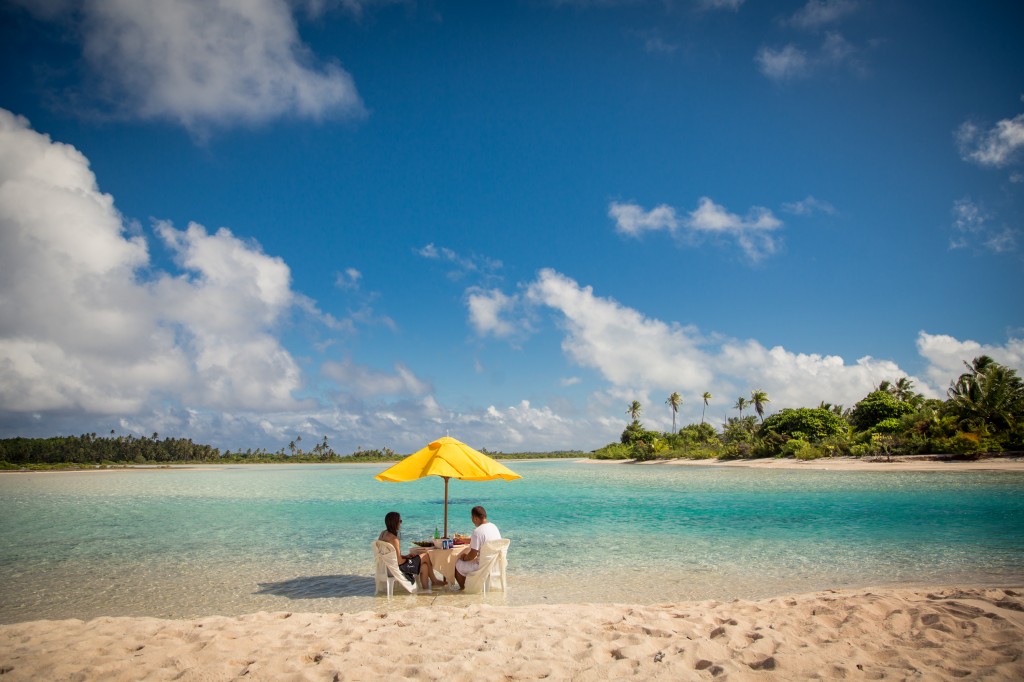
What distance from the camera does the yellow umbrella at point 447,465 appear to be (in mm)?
8570

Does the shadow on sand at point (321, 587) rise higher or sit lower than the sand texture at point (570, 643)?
lower

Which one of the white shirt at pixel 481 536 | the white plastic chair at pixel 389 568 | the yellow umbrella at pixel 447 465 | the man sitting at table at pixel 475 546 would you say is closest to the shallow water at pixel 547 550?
the white plastic chair at pixel 389 568

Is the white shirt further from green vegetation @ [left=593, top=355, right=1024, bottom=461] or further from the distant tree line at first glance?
the distant tree line

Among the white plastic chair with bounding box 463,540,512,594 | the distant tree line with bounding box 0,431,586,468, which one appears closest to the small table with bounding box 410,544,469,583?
the white plastic chair with bounding box 463,540,512,594

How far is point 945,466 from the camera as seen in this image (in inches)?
1393

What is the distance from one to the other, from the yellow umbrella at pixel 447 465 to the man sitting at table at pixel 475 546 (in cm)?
55

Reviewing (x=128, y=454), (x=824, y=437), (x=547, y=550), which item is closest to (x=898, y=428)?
(x=824, y=437)

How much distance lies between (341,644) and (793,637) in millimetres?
4652

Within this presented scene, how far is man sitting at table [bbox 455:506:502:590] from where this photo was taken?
8719 mm

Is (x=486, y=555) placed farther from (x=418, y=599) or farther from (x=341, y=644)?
(x=341, y=644)

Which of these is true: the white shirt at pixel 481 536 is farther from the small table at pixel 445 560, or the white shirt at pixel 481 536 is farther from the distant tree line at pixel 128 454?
the distant tree line at pixel 128 454

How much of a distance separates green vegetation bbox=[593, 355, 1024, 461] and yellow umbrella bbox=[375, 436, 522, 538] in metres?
41.6

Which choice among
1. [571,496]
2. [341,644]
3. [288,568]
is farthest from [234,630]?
[571,496]

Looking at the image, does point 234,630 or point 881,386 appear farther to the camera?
point 881,386
